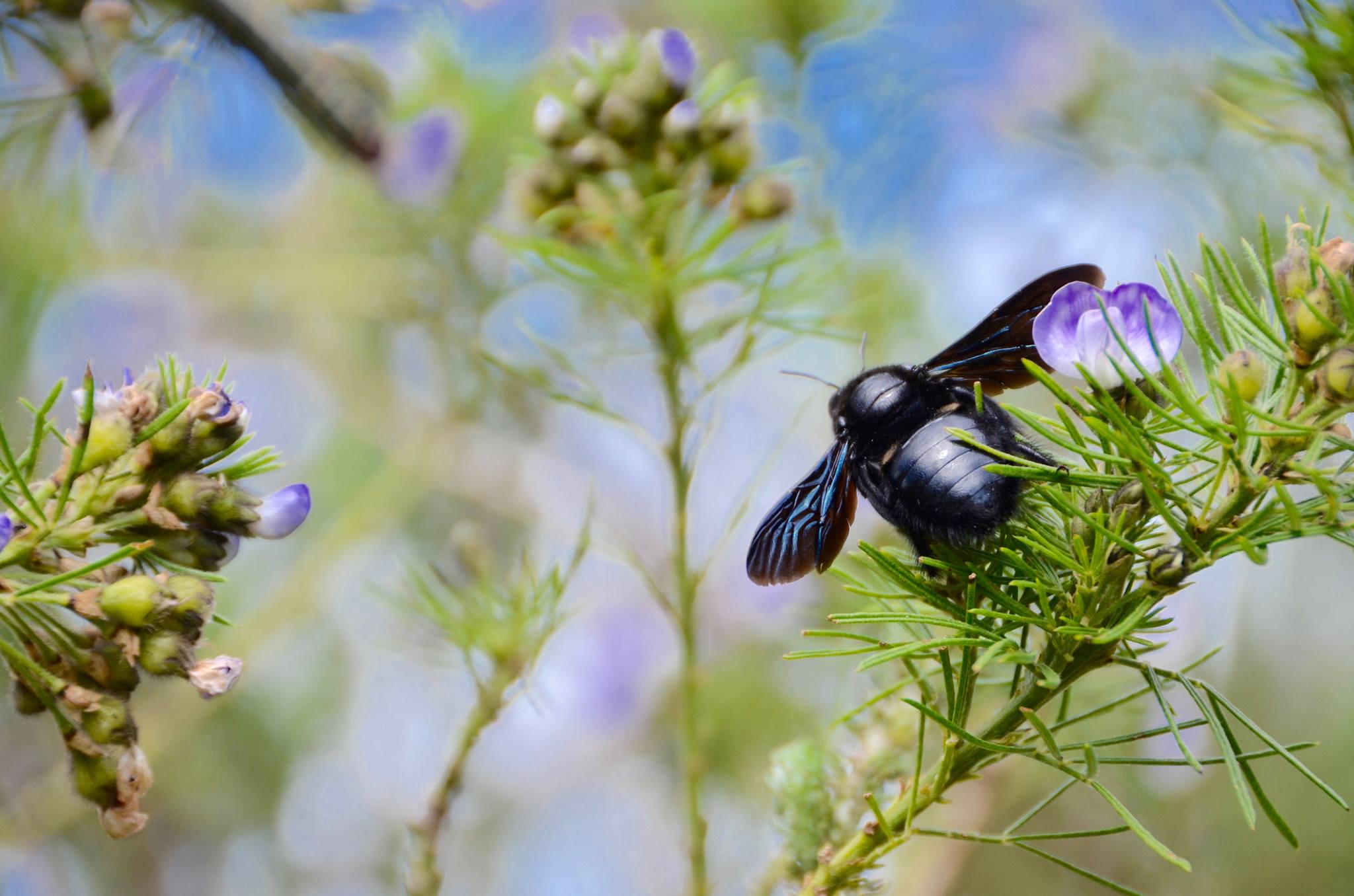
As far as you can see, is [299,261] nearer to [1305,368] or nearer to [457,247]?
[457,247]

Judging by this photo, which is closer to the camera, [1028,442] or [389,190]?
[1028,442]

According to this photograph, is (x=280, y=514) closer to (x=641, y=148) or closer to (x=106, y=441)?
(x=106, y=441)

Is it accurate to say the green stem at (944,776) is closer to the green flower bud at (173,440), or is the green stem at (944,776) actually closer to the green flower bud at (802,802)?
the green flower bud at (802,802)

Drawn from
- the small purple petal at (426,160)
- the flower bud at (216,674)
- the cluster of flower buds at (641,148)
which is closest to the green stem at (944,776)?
the flower bud at (216,674)

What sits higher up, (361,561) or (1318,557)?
(1318,557)

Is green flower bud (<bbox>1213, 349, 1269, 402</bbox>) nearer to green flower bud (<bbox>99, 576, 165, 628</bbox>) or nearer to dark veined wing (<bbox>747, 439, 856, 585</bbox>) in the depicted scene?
dark veined wing (<bbox>747, 439, 856, 585</bbox>)

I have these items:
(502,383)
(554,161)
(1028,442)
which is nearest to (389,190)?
(502,383)

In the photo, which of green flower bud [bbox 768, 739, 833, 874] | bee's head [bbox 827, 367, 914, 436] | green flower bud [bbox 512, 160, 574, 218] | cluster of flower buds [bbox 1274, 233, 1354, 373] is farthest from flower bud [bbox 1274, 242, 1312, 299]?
green flower bud [bbox 512, 160, 574, 218]

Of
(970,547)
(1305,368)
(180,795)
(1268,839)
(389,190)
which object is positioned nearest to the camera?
(1305,368)
